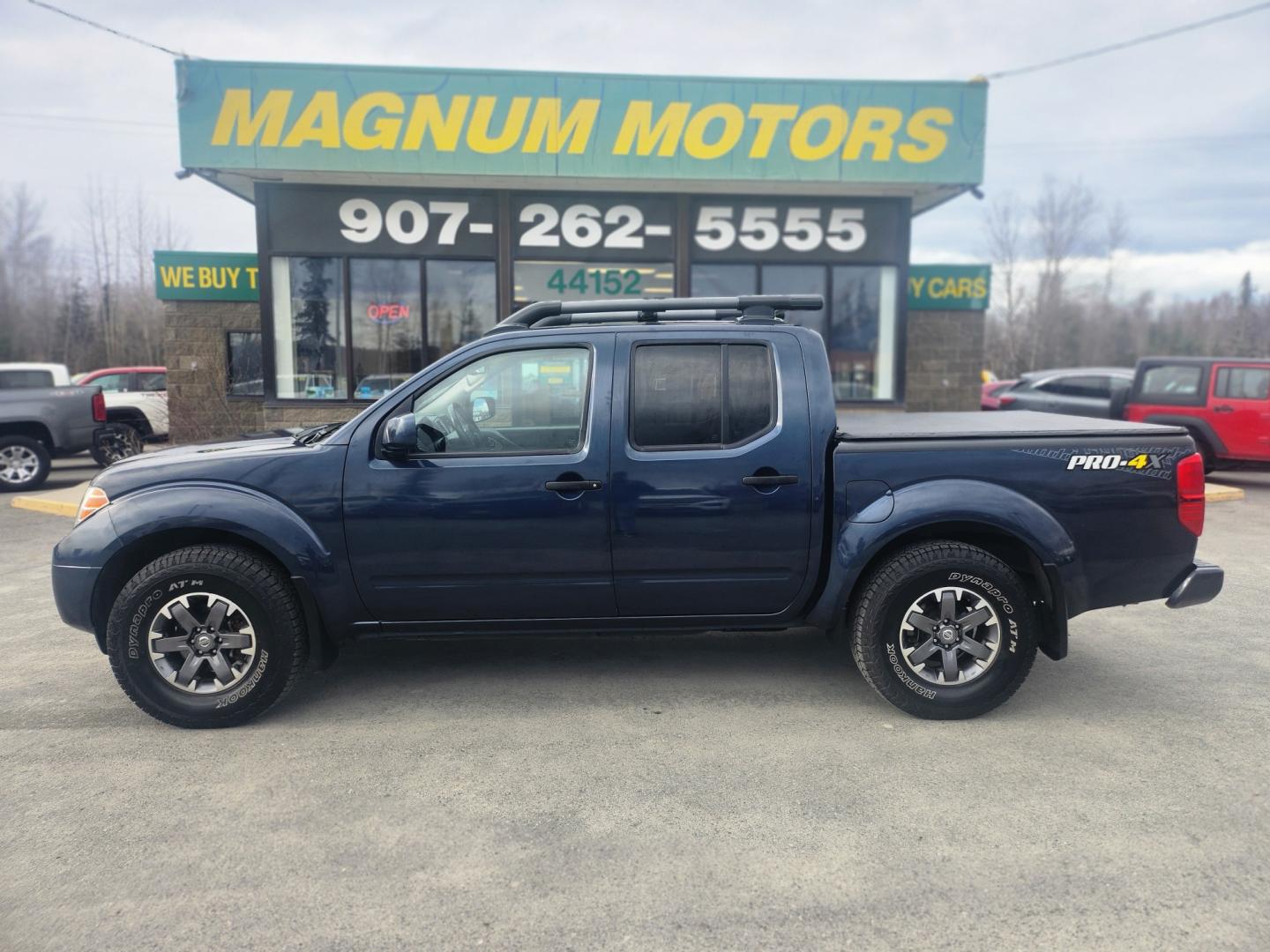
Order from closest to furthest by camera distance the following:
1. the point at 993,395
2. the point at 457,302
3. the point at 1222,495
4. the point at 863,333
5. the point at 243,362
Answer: the point at 1222,495, the point at 457,302, the point at 243,362, the point at 863,333, the point at 993,395

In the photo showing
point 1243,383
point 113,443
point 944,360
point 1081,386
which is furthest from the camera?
point 1081,386

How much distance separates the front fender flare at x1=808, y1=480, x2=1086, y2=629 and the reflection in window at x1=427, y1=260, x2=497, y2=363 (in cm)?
1023

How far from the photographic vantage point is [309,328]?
1327 centimetres

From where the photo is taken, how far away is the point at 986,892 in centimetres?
269

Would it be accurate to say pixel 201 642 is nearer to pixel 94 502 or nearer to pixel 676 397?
pixel 94 502

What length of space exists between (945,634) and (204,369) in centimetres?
1309

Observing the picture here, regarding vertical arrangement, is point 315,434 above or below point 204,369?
below

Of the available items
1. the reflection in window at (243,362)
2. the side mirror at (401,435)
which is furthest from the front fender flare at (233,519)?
the reflection in window at (243,362)

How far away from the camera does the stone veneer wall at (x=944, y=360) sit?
1438 cm

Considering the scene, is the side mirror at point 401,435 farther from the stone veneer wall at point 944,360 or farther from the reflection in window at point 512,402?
the stone veneer wall at point 944,360

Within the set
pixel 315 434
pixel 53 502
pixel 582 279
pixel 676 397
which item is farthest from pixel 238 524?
pixel 582 279

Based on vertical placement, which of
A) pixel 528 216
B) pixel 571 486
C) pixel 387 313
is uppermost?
pixel 528 216

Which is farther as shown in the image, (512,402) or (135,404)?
(135,404)

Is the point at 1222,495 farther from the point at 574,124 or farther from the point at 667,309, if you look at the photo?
the point at 574,124
